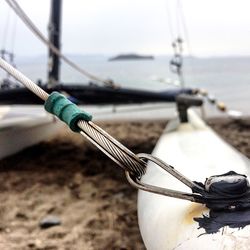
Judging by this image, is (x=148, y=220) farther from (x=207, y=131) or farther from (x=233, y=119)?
(x=233, y=119)

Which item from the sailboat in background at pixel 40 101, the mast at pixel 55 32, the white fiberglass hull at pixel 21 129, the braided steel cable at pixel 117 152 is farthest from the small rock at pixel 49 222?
the mast at pixel 55 32

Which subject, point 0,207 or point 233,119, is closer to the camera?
point 0,207

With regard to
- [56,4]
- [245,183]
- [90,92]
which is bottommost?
[90,92]

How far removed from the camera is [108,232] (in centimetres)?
264

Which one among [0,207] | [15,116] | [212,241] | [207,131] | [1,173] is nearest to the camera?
[212,241]

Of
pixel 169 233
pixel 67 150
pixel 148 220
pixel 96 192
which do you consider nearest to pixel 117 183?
pixel 96 192

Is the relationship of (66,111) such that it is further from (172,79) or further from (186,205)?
(172,79)

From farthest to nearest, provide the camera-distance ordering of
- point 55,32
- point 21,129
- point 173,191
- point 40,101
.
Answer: point 55,32, point 40,101, point 21,129, point 173,191

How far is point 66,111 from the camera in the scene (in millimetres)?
1711

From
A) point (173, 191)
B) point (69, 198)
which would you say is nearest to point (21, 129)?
point (69, 198)

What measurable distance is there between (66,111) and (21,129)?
299 centimetres

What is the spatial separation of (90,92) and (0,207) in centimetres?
207

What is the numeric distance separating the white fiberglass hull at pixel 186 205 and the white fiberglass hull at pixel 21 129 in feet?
5.79

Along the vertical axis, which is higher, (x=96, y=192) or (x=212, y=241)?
(x=212, y=241)
